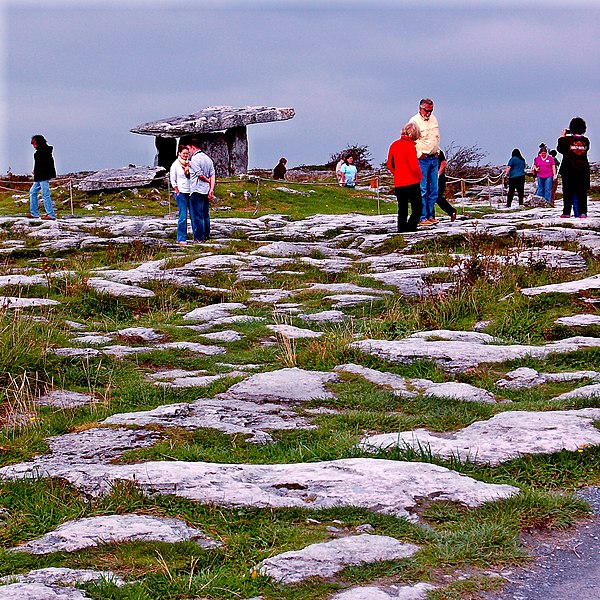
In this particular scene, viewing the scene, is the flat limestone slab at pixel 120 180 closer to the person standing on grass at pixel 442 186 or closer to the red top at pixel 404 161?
the person standing on grass at pixel 442 186

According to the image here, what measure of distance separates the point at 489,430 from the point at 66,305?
6354 millimetres

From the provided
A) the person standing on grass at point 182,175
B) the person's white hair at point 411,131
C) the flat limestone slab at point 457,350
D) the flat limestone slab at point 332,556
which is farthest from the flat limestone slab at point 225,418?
the person standing on grass at point 182,175

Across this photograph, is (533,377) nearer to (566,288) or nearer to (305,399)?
(305,399)

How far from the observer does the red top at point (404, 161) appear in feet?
48.7

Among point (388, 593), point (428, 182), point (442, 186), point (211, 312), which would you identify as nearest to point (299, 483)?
point (388, 593)

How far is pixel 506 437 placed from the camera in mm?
5434

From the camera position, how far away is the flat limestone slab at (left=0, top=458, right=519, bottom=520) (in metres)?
4.54

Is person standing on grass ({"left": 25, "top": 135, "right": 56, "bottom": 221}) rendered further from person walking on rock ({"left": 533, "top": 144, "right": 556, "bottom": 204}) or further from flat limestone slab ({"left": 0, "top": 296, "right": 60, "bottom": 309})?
person walking on rock ({"left": 533, "top": 144, "right": 556, "bottom": 204})

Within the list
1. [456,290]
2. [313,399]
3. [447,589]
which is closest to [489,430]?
[313,399]

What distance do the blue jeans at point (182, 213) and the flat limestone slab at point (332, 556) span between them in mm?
12285

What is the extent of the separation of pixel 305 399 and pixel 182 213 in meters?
9.99

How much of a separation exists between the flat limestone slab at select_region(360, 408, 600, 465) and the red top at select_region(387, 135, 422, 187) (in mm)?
9511

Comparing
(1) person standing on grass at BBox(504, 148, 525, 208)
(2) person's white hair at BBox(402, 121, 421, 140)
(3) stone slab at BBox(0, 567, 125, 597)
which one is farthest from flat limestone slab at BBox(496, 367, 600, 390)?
(1) person standing on grass at BBox(504, 148, 525, 208)

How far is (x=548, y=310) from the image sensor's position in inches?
360
